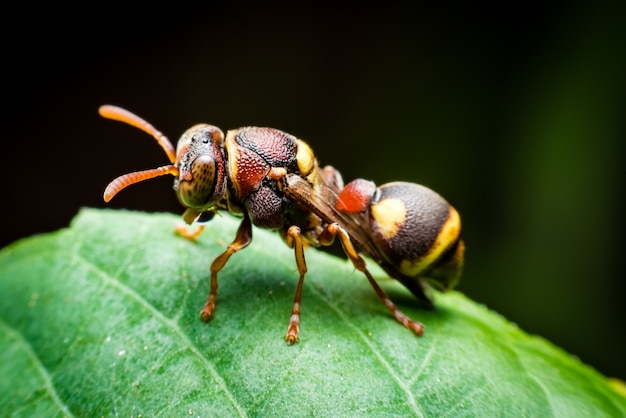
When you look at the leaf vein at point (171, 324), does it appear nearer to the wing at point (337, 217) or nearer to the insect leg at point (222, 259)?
the insect leg at point (222, 259)

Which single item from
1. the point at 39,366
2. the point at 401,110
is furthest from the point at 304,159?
the point at 401,110

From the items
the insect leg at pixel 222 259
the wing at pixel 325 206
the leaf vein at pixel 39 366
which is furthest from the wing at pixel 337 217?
the leaf vein at pixel 39 366

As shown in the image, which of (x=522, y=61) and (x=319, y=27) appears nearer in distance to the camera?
(x=522, y=61)

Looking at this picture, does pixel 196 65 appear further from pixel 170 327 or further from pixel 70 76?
pixel 170 327

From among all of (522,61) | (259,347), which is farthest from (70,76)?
(259,347)

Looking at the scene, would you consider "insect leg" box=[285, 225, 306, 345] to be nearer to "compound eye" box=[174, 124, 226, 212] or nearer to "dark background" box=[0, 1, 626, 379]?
"compound eye" box=[174, 124, 226, 212]
